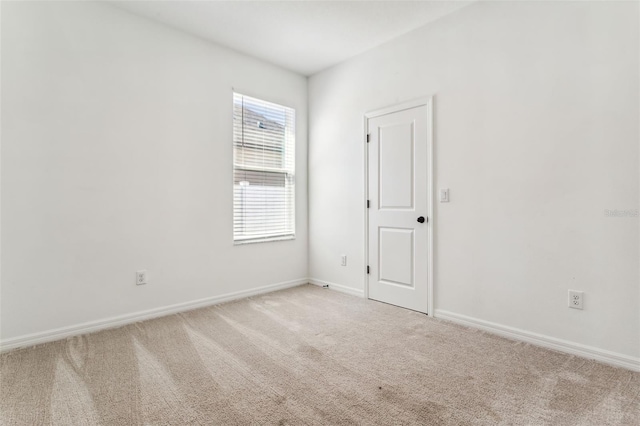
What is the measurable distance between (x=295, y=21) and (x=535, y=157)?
2343mm

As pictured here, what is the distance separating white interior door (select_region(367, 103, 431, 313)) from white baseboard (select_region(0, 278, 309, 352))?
1402mm

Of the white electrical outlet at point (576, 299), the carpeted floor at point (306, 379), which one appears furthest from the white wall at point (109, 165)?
the white electrical outlet at point (576, 299)

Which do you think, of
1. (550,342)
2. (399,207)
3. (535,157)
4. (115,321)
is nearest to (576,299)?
(550,342)

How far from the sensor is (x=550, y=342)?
2.35 metres

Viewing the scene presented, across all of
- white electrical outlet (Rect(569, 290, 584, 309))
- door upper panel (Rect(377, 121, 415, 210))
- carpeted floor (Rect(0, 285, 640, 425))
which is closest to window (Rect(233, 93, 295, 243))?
door upper panel (Rect(377, 121, 415, 210))

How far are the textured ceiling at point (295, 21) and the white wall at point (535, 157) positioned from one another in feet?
0.86

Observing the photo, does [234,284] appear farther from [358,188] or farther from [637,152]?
[637,152]

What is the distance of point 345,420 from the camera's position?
156 cm

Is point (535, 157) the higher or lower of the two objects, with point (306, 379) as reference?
higher

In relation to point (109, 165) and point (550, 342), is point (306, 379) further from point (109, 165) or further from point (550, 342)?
point (109, 165)

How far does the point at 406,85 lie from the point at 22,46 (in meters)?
3.14

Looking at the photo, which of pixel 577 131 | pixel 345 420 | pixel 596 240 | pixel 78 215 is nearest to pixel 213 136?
pixel 78 215

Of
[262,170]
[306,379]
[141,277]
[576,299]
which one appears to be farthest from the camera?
[262,170]

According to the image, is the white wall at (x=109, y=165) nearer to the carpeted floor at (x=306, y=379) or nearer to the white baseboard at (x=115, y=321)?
the white baseboard at (x=115, y=321)
